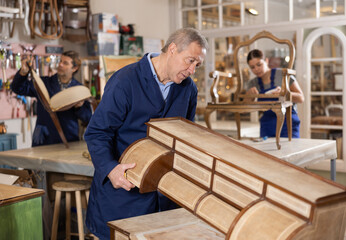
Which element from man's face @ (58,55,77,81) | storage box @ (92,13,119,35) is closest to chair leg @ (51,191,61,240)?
man's face @ (58,55,77,81)

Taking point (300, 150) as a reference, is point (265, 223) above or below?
above

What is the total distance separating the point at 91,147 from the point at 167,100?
1.27 feet

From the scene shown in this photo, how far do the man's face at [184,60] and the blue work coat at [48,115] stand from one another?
83.6 inches

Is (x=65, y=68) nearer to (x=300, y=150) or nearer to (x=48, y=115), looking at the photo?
(x=48, y=115)

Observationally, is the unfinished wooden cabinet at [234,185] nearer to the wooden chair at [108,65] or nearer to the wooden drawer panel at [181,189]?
the wooden drawer panel at [181,189]

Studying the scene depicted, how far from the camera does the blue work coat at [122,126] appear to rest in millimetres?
1805

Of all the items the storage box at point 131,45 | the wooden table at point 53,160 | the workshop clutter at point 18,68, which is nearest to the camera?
the wooden table at point 53,160

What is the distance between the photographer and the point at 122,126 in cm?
188

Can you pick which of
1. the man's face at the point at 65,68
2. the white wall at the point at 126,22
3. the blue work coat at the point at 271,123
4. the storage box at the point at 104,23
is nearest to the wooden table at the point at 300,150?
the blue work coat at the point at 271,123

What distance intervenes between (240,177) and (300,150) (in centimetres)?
237

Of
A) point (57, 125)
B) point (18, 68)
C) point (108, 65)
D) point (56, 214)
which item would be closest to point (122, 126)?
point (56, 214)

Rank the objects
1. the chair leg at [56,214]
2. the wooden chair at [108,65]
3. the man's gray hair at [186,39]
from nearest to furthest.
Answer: the man's gray hair at [186,39] → the chair leg at [56,214] → the wooden chair at [108,65]

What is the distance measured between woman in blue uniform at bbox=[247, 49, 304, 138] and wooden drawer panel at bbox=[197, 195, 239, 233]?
289cm

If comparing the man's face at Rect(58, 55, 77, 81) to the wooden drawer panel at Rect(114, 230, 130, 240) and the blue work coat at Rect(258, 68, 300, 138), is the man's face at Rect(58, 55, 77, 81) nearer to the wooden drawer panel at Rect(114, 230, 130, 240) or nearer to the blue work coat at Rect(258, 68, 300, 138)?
the blue work coat at Rect(258, 68, 300, 138)
